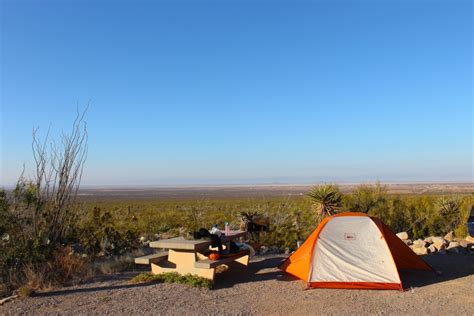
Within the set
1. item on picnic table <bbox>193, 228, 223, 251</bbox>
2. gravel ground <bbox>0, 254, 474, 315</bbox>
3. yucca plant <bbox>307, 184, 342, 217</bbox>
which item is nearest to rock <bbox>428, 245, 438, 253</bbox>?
gravel ground <bbox>0, 254, 474, 315</bbox>

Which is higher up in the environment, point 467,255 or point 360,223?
point 360,223

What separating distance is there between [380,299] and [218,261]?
119 inches

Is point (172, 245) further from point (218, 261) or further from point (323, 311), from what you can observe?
point (323, 311)

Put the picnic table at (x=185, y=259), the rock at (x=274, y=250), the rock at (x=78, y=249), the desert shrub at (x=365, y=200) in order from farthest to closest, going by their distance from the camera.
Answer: the desert shrub at (x=365, y=200), the rock at (x=274, y=250), the rock at (x=78, y=249), the picnic table at (x=185, y=259)

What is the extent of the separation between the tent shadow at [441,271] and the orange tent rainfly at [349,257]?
62cm

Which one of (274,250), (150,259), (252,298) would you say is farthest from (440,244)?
(150,259)

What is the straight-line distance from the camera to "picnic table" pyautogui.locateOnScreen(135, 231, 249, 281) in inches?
349

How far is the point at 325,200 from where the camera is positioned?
1571 cm

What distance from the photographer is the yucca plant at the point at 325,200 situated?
15656 millimetres

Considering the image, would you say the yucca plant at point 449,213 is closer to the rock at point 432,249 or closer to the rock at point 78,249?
the rock at point 432,249

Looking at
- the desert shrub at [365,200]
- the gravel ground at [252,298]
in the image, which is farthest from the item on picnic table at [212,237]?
the desert shrub at [365,200]

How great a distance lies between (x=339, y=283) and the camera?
864 cm

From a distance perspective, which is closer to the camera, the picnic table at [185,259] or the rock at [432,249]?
the picnic table at [185,259]

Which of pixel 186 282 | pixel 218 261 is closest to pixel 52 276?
pixel 186 282
